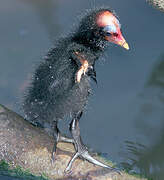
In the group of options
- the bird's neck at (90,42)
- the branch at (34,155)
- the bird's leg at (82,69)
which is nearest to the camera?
the bird's leg at (82,69)

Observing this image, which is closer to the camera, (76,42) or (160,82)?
(76,42)

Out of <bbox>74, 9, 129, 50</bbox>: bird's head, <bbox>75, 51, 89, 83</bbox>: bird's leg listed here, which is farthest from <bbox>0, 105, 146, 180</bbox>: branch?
<bbox>74, 9, 129, 50</bbox>: bird's head

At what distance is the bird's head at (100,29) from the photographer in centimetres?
233

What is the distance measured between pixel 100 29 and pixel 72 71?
298mm

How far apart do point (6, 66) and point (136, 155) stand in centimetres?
121

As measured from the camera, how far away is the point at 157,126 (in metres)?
2.97

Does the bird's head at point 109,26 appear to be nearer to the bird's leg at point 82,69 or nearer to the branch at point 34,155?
the bird's leg at point 82,69

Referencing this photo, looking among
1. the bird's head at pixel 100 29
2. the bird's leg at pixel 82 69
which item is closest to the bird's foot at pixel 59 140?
the bird's leg at pixel 82 69

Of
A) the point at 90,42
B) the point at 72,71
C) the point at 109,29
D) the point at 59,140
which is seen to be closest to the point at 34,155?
the point at 59,140

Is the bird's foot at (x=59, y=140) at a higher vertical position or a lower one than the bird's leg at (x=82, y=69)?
lower

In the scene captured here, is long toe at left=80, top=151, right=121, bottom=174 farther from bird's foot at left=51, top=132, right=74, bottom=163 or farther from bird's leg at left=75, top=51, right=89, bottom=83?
bird's leg at left=75, top=51, right=89, bottom=83

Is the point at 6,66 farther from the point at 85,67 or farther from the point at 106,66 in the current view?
the point at 85,67

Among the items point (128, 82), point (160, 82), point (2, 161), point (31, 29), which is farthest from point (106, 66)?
point (2, 161)

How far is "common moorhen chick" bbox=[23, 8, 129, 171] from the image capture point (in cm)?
236
